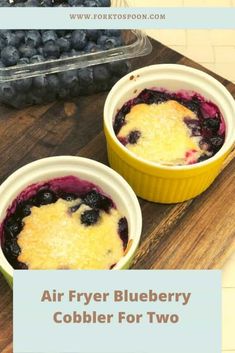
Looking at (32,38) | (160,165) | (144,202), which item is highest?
(32,38)

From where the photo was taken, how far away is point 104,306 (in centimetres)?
63

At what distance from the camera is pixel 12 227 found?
0.81 m

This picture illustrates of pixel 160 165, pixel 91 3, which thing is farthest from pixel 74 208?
pixel 91 3

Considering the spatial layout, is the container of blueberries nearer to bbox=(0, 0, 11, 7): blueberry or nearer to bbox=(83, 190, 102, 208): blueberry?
bbox=(0, 0, 11, 7): blueberry

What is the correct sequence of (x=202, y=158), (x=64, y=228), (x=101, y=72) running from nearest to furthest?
(x=64, y=228) < (x=202, y=158) < (x=101, y=72)

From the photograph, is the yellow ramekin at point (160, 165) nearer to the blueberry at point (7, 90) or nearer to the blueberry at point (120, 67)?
the blueberry at point (120, 67)

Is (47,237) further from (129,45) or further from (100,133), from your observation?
(129,45)

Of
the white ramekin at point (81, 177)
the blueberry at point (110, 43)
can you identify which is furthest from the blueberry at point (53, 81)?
the white ramekin at point (81, 177)

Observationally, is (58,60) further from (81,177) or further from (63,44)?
(81,177)

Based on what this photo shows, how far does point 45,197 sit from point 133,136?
0.57 ft

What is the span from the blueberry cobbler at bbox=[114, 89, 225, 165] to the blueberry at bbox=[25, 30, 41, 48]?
7.5 inches

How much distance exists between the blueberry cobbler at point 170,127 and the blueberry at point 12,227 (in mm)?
213

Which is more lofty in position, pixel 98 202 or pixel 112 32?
pixel 112 32

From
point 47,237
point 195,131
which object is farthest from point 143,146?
point 47,237
